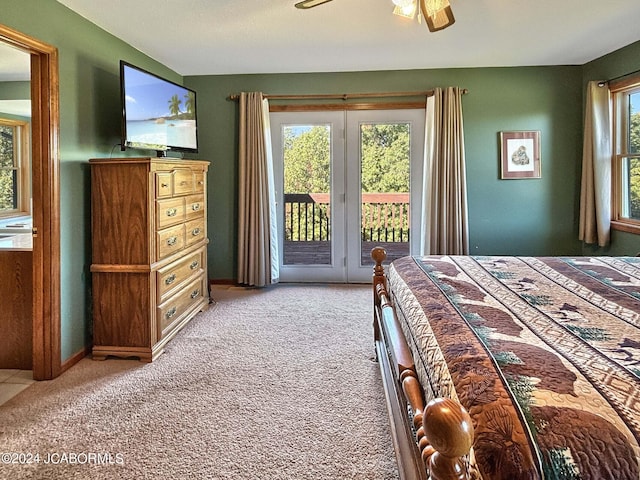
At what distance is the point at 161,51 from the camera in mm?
4129

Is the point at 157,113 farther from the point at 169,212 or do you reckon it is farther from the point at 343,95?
the point at 343,95

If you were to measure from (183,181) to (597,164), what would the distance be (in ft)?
12.9

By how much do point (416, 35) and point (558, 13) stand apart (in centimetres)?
104

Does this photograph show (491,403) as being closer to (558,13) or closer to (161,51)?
(558,13)

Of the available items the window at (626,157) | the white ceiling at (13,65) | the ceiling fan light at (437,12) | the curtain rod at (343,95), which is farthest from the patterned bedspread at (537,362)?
the white ceiling at (13,65)

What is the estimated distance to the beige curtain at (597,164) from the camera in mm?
4355

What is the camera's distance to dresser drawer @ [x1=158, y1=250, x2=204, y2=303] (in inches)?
127

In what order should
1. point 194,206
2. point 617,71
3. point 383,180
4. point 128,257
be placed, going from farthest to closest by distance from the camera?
point 383,180
point 617,71
point 194,206
point 128,257

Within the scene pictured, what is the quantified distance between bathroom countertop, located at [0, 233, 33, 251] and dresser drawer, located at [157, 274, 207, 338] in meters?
0.96

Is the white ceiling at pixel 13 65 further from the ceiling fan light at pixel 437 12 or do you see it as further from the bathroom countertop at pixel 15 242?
the ceiling fan light at pixel 437 12

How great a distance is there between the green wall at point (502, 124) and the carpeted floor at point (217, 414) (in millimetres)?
2362

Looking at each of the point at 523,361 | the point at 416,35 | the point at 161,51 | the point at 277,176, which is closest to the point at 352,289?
the point at 277,176

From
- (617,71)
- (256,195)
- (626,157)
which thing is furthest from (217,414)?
(617,71)

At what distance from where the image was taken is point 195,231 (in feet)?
12.9
